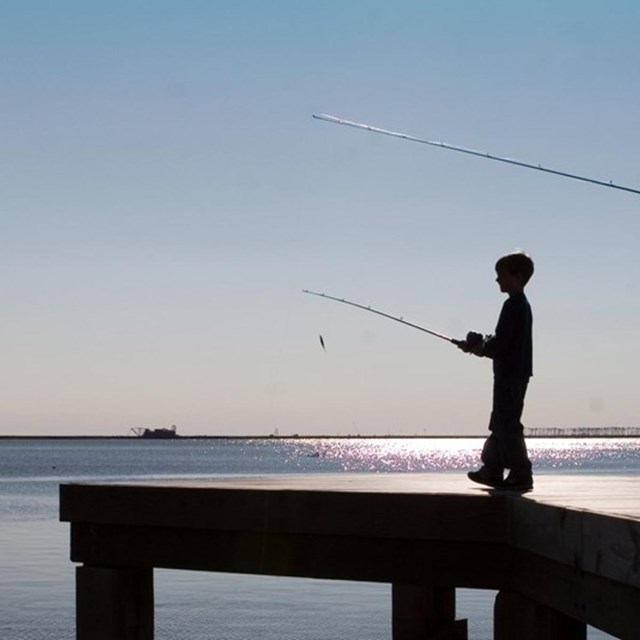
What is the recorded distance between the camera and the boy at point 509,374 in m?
9.11

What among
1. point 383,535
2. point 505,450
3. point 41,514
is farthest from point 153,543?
point 41,514

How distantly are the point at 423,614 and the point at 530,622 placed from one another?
318cm

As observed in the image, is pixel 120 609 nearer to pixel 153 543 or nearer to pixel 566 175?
pixel 153 543

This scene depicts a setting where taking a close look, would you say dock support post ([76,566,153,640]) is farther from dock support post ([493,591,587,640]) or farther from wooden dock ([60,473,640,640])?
dock support post ([493,591,587,640])

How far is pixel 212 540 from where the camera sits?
9.00m

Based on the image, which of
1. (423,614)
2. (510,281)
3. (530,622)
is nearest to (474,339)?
(510,281)

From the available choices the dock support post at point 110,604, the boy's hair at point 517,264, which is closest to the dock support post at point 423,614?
the dock support post at point 110,604

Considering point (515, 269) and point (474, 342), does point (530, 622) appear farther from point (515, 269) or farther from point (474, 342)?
point (515, 269)

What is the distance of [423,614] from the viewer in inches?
428

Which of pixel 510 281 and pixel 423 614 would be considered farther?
pixel 423 614

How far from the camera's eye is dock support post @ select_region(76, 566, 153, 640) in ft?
30.8

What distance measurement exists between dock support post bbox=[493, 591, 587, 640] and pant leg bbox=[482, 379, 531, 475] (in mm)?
1155

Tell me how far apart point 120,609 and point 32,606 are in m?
17.1

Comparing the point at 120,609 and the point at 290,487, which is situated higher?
the point at 290,487
